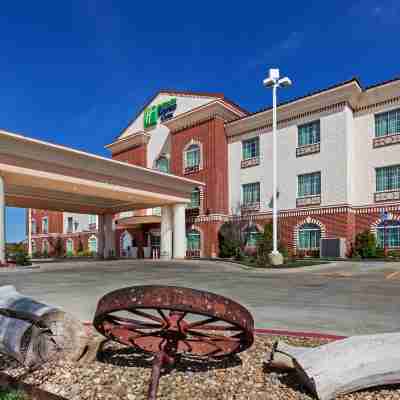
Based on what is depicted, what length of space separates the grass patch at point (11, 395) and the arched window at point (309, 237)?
26068mm

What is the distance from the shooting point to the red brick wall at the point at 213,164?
31.6m

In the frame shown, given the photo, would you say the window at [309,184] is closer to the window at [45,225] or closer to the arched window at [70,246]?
the arched window at [70,246]

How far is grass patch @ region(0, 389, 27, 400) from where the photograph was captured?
3.22m

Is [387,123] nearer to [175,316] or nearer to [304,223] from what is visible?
[304,223]

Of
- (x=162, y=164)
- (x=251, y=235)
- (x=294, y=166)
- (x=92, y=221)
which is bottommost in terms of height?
(x=251, y=235)

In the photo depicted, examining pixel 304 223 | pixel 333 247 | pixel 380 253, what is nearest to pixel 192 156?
pixel 304 223

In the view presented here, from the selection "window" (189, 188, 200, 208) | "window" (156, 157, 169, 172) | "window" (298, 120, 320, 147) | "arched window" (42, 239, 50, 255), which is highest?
"window" (298, 120, 320, 147)

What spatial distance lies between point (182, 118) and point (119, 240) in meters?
16.2

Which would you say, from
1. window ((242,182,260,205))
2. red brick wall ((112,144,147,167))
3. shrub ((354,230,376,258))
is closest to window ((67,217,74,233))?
red brick wall ((112,144,147,167))

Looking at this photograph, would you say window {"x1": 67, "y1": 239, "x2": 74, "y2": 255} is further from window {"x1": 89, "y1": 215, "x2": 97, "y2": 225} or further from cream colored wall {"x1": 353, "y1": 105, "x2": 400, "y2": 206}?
cream colored wall {"x1": 353, "y1": 105, "x2": 400, "y2": 206}

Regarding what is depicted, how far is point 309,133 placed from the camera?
28.6m

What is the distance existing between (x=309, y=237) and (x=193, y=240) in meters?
10.4

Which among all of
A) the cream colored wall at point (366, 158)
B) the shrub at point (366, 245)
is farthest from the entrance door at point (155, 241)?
the cream colored wall at point (366, 158)

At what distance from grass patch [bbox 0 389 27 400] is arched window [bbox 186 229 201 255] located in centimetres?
2918
